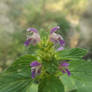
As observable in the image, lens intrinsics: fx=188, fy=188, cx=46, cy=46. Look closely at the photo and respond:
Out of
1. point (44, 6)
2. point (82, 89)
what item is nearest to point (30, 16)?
point (44, 6)

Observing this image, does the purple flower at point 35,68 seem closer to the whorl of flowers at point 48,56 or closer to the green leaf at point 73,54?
the whorl of flowers at point 48,56

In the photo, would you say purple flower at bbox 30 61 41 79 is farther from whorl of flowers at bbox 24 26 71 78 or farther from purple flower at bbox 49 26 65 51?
purple flower at bbox 49 26 65 51

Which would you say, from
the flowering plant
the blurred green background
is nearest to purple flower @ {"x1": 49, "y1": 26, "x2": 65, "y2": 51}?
the flowering plant

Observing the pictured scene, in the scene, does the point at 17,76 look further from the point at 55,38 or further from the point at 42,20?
the point at 42,20

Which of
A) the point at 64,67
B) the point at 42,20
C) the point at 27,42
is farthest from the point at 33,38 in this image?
the point at 42,20

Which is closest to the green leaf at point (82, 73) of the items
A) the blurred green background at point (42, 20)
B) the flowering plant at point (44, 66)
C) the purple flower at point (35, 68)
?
the flowering plant at point (44, 66)
